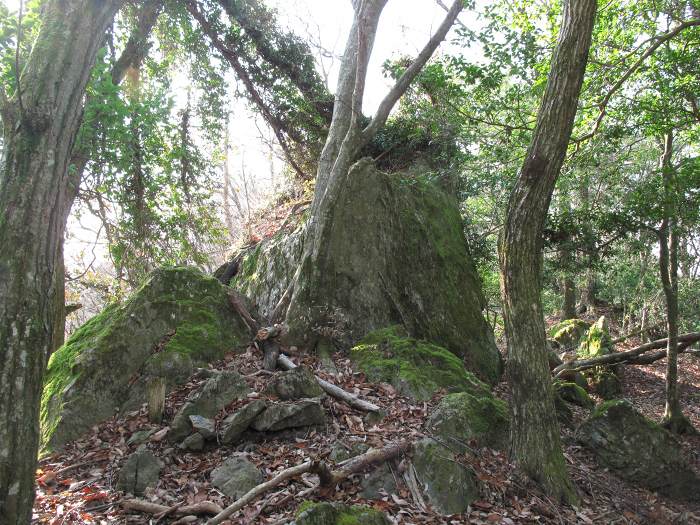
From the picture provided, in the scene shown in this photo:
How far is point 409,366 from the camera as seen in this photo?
716 cm

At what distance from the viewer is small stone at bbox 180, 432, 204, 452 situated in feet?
16.2

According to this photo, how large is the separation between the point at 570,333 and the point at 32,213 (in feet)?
54.5

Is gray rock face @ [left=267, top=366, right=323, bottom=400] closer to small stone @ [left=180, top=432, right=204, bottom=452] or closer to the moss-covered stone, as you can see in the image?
small stone @ [left=180, top=432, right=204, bottom=452]

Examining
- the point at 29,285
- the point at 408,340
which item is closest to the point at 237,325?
the point at 408,340

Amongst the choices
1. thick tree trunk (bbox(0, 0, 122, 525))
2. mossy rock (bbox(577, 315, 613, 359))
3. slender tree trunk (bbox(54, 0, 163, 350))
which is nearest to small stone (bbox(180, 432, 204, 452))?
thick tree trunk (bbox(0, 0, 122, 525))

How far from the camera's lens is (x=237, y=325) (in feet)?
24.7

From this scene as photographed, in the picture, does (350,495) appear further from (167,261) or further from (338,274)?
(167,261)

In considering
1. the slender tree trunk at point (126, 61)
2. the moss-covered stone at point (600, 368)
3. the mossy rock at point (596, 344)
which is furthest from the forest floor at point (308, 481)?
the mossy rock at point (596, 344)

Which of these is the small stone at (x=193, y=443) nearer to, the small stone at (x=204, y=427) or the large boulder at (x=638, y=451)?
the small stone at (x=204, y=427)

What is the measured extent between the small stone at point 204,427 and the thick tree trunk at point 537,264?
3.35 m

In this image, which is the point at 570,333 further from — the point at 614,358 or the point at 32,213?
the point at 32,213

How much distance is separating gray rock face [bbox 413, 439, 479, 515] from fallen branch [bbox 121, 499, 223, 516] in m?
2.01

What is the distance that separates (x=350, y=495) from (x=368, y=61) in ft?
24.9

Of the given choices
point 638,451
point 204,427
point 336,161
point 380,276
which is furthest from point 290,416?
point 638,451
